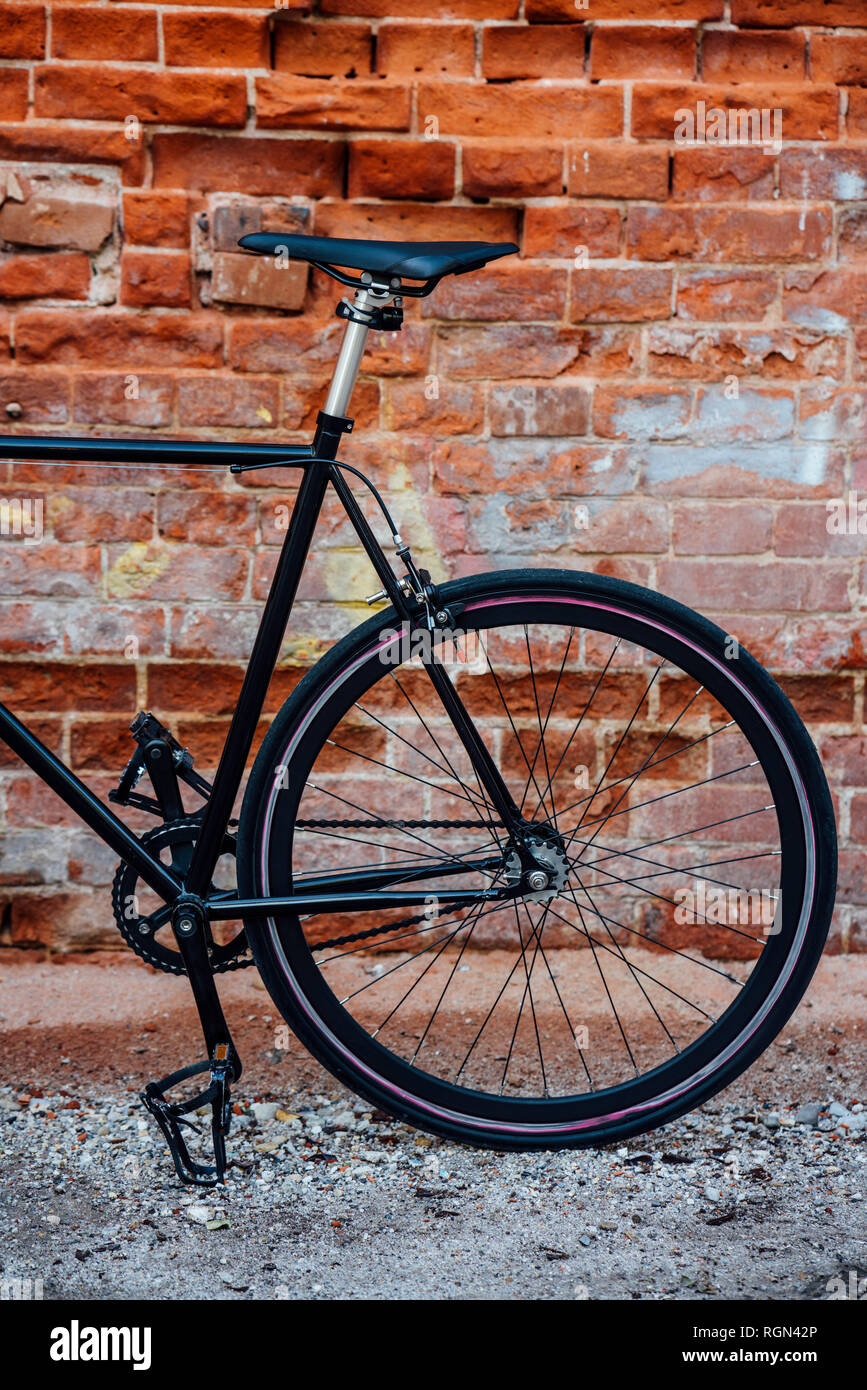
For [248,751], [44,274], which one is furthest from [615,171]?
[248,751]

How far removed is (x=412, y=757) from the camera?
9.46ft

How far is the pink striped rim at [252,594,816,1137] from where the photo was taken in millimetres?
2111

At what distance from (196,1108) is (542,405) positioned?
66.7 inches

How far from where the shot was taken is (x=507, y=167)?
271cm

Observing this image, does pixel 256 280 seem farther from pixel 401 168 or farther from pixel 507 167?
pixel 507 167

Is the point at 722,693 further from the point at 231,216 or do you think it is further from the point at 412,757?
the point at 231,216

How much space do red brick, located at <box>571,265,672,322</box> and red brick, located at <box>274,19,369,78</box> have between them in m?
0.69

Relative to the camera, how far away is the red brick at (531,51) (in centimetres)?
269

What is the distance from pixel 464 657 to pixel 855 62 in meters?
1.62

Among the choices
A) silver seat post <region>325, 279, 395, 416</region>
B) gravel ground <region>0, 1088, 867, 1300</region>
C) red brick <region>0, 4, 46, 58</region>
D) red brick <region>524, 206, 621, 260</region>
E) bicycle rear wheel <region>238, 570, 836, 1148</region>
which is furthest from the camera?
red brick <region>524, 206, 621, 260</region>

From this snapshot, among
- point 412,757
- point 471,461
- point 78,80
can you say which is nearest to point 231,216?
point 78,80

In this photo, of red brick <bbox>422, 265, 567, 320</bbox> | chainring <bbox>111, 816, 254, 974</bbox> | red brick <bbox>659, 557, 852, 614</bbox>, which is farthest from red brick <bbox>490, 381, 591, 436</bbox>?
chainring <bbox>111, 816, 254, 974</bbox>

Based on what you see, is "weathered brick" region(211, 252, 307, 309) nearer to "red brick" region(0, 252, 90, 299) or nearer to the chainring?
"red brick" region(0, 252, 90, 299)

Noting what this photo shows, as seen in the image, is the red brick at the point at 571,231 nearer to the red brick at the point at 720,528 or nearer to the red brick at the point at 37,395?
the red brick at the point at 720,528
